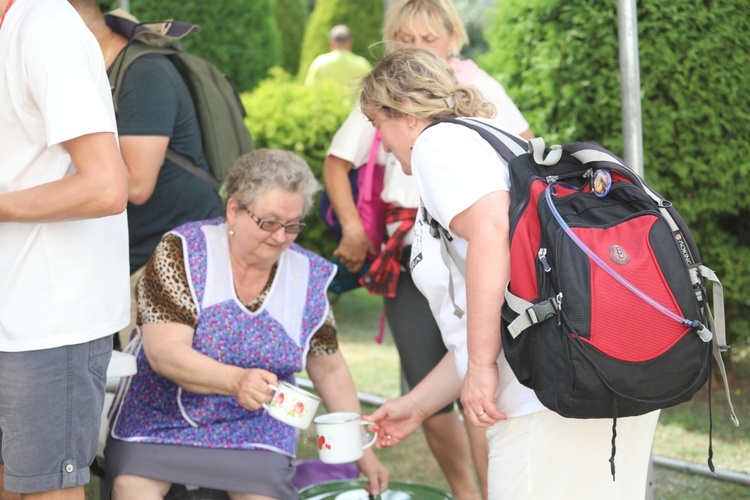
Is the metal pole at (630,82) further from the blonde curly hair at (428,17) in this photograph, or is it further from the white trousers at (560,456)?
the white trousers at (560,456)

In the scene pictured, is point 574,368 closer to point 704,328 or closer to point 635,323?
point 635,323

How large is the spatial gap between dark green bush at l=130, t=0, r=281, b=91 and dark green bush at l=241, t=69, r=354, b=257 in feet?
13.2

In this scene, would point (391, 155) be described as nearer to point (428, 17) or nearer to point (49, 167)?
point (428, 17)

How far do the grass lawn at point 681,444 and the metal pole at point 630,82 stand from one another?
1.34 m

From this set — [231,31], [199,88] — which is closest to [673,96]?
→ [199,88]

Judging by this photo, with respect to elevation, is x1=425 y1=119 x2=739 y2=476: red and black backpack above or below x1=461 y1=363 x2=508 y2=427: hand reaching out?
above

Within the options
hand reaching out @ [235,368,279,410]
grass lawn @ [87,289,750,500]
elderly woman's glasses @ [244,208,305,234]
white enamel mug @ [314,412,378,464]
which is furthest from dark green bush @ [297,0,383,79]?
white enamel mug @ [314,412,378,464]

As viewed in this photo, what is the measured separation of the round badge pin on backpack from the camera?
1.96 m

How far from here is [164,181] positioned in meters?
3.23

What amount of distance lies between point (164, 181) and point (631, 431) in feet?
5.83

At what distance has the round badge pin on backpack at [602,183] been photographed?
196 centimetres

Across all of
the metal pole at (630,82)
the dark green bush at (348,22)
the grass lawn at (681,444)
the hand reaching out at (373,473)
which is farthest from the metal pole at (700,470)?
the dark green bush at (348,22)

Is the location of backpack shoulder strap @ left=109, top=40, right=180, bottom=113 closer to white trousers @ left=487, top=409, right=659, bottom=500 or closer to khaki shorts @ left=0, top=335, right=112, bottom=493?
khaki shorts @ left=0, top=335, right=112, bottom=493

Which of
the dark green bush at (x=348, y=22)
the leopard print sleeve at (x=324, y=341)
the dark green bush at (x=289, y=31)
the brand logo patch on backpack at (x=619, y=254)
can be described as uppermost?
the brand logo patch on backpack at (x=619, y=254)
